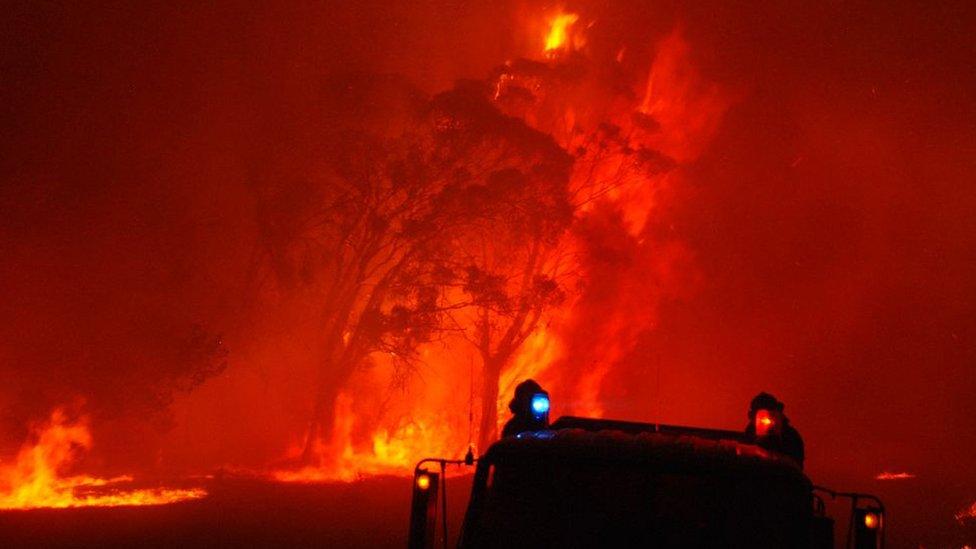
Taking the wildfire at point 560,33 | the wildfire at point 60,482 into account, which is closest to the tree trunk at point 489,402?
the wildfire at point 60,482

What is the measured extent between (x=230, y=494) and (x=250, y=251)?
27.5 ft

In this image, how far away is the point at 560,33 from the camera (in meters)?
31.3

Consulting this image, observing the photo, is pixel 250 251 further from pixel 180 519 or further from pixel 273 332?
pixel 180 519

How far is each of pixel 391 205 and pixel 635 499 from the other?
866 inches

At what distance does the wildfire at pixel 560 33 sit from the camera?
30938 mm

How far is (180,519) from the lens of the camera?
1591 centimetres

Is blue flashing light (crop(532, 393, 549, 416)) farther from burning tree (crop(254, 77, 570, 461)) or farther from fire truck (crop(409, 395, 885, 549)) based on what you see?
burning tree (crop(254, 77, 570, 461))

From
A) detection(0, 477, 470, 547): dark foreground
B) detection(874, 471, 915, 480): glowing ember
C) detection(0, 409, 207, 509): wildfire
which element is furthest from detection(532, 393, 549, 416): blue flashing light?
detection(874, 471, 915, 480): glowing ember

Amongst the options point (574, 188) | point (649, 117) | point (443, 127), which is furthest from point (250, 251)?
point (649, 117)

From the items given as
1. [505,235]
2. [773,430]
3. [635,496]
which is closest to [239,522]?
[773,430]

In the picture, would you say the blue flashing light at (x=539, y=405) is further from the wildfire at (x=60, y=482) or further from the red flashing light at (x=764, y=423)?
the wildfire at (x=60, y=482)

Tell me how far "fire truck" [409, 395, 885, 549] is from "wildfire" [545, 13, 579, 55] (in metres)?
27.2

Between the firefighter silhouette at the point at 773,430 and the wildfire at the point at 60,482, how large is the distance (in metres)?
14.4

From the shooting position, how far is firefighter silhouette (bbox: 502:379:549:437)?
19.9 feet
